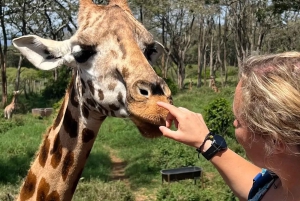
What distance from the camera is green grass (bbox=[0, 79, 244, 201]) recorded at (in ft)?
21.7

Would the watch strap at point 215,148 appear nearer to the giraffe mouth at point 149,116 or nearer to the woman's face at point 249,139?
the woman's face at point 249,139

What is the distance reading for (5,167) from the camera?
8406 millimetres

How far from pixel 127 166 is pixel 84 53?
22.1ft

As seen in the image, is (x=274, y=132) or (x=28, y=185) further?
(x=28, y=185)

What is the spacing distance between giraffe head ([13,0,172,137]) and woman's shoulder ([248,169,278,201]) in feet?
1.93

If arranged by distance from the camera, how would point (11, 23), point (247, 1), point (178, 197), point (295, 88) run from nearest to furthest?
point (295, 88)
point (178, 197)
point (11, 23)
point (247, 1)

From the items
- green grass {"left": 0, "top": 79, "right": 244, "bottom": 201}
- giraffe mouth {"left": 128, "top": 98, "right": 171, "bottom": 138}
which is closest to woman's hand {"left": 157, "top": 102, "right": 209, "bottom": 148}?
giraffe mouth {"left": 128, "top": 98, "right": 171, "bottom": 138}

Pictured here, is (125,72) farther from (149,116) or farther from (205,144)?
(205,144)

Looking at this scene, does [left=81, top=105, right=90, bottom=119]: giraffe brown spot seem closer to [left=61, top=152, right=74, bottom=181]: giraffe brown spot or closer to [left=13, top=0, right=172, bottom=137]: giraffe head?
[left=13, top=0, right=172, bottom=137]: giraffe head

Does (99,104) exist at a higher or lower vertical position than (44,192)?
higher

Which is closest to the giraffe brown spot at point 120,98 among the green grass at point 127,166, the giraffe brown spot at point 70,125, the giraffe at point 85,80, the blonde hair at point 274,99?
the giraffe at point 85,80

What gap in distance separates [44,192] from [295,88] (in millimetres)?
1656

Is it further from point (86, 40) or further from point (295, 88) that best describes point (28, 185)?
point (295, 88)

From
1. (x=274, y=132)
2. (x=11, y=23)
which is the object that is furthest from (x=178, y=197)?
(x=11, y=23)
